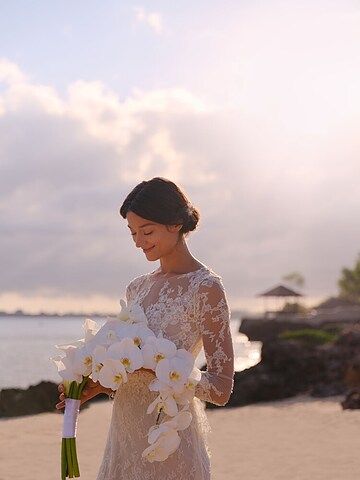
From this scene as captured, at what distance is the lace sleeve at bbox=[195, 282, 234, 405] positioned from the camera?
11.6ft

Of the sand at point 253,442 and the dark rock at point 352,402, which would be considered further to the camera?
the dark rock at point 352,402

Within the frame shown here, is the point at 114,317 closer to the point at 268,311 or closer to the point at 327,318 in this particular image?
the point at 327,318

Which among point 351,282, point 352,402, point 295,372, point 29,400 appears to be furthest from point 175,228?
point 351,282

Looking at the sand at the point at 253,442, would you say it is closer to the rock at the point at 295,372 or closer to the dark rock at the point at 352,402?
the dark rock at the point at 352,402

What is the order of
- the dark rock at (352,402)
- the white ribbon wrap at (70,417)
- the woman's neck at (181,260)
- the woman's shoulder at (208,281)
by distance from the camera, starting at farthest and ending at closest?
the dark rock at (352,402)
the woman's neck at (181,260)
the woman's shoulder at (208,281)
the white ribbon wrap at (70,417)

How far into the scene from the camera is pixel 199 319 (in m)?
3.70

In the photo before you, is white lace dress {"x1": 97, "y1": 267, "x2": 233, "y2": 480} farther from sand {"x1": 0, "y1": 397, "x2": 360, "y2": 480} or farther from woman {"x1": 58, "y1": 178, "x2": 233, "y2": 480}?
sand {"x1": 0, "y1": 397, "x2": 360, "y2": 480}

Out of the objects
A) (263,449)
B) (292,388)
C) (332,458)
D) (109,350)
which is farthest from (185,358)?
(292,388)

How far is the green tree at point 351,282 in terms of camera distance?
346 ft

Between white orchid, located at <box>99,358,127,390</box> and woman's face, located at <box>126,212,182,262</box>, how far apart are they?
0.57 metres

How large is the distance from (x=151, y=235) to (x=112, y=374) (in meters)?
0.65

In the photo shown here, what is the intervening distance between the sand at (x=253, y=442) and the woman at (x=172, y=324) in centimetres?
784

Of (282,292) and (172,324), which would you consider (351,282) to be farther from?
(172,324)

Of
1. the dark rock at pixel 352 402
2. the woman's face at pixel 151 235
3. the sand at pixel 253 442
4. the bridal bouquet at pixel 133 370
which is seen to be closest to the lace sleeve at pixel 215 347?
the bridal bouquet at pixel 133 370
